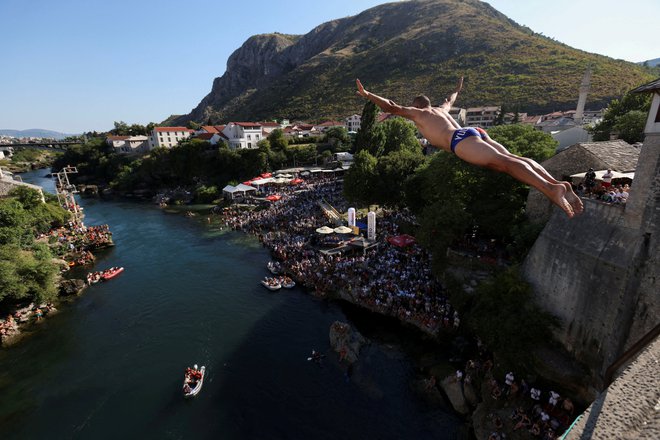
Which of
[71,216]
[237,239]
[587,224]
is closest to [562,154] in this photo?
[587,224]

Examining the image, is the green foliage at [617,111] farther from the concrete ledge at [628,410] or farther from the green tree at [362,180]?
the concrete ledge at [628,410]

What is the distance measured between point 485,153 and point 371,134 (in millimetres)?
45929

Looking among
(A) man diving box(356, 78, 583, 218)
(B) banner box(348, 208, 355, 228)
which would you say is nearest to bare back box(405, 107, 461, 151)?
(A) man diving box(356, 78, 583, 218)

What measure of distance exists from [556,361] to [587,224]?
229 inches

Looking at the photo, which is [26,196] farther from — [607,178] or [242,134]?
[607,178]

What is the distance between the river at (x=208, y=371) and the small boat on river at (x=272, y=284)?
54 cm

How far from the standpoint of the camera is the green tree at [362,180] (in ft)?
113

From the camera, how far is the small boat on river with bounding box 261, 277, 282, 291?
2455 cm

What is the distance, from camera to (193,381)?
53.1ft

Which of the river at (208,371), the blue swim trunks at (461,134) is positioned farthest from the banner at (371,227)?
the blue swim trunks at (461,134)

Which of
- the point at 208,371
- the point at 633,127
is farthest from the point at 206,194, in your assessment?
the point at 633,127

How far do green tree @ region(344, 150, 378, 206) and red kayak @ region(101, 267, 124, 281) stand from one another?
23579mm

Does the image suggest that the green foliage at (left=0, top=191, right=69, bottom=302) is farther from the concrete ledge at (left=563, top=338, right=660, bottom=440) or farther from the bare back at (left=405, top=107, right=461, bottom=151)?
the concrete ledge at (left=563, top=338, right=660, bottom=440)

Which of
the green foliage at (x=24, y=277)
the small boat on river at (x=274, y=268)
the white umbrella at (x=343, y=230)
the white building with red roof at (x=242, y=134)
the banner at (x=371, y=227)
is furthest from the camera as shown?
the white building with red roof at (x=242, y=134)
